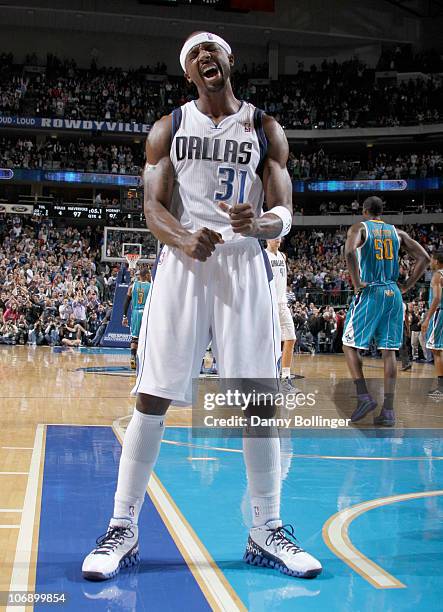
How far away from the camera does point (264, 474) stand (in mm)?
3301

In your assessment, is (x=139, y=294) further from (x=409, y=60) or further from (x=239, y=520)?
(x=409, y=60)

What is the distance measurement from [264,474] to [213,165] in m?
1.44

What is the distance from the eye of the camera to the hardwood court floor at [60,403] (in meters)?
3.95

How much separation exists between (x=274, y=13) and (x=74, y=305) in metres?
23.6

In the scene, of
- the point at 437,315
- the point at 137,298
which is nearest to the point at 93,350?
the point at 137,298

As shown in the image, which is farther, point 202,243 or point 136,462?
point 136,462

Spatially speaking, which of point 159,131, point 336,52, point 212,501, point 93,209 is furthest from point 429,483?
point 336,52

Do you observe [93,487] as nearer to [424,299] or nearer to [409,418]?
[409,418]

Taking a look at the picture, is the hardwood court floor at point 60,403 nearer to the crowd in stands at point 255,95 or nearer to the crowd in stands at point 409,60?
the crowd in stands at point 255,95

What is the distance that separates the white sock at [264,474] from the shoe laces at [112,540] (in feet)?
1.94

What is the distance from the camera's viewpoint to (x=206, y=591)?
286 centimetres

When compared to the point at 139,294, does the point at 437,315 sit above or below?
below

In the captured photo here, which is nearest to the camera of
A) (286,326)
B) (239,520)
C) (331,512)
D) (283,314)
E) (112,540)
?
(112,540)

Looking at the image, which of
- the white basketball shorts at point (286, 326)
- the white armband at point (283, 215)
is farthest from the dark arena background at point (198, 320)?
the white basketball shorts at point (286, 326)
